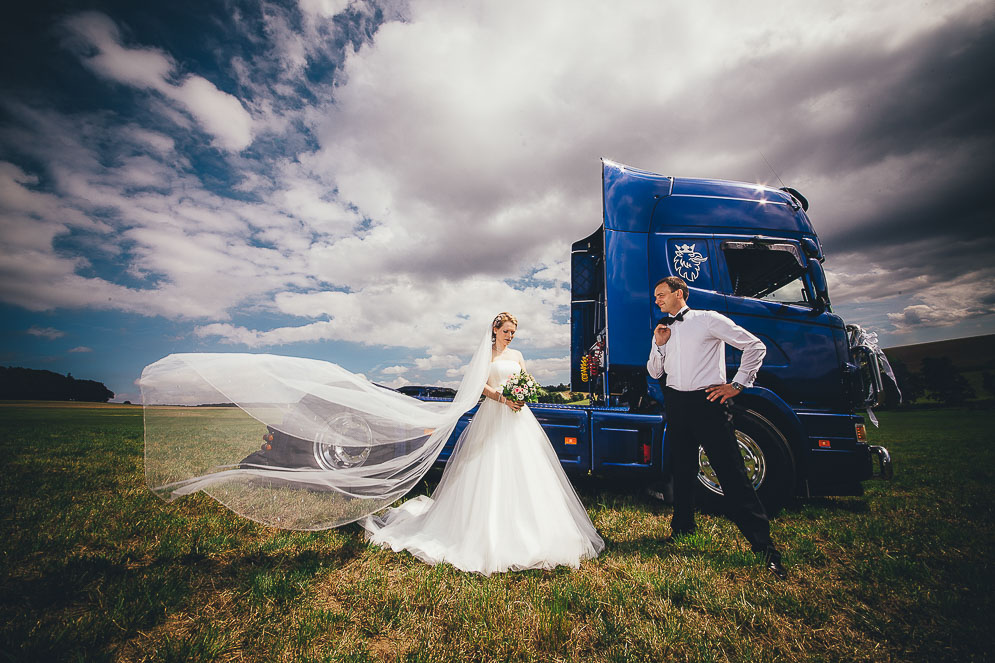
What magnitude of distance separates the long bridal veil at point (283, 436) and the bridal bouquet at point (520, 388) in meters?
0.32

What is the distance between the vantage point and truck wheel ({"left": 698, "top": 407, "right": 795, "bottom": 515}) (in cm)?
416

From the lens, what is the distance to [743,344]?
329cm

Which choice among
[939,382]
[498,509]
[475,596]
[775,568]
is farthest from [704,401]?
[939,382]

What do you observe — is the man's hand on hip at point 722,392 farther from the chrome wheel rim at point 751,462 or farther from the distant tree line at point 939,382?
the distant tree line at point 939,382

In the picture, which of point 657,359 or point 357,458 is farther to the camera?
point 357,458

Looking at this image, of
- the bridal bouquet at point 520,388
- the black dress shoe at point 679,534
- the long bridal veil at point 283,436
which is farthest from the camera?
the bridal bouquet at point 520,388

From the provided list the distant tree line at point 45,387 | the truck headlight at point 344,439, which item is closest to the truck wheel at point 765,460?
the truck headlight at point 344,439

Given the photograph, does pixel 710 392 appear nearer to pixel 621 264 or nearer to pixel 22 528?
pixel 621 264

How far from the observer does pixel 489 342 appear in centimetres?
411

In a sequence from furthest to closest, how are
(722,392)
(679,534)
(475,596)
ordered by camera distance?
1. (679,534)
2. (722,392)
3. (475,596)

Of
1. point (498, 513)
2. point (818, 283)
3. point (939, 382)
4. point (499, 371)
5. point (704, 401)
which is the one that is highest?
point (818, 283)

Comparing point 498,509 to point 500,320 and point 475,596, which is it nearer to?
point 475,596

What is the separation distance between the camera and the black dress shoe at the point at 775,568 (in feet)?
9.65

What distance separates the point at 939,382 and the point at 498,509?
82610 mm
